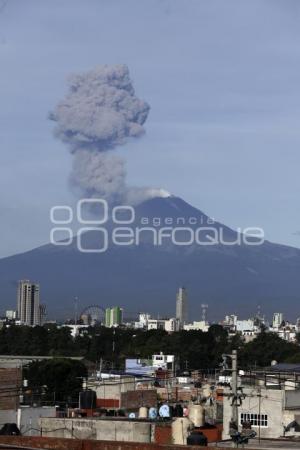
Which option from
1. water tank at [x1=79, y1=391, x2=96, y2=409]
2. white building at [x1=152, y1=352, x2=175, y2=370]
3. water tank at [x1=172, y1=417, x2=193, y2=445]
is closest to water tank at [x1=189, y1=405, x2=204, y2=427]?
water tank at [x1=172, y1=417, x2=193, y2=445]

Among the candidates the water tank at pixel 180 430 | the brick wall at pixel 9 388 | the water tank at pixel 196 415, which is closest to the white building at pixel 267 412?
the water tank at pixel 196 415

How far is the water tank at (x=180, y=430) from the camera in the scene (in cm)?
2600

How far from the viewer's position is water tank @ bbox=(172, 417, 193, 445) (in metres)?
26.0

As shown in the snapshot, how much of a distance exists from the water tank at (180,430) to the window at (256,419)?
36.9 feet

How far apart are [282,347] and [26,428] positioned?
339 ft

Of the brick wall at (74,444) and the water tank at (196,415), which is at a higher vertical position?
the water tank at (196,415)

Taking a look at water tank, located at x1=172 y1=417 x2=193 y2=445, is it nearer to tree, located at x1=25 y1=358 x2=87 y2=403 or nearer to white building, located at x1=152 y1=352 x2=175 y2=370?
tree, located at x1=25 y1=358 x2=87 y2=403

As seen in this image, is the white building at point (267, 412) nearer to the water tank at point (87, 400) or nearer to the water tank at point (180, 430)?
the water tank at point (87, 400)

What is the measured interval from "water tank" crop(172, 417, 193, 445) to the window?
11246 mm

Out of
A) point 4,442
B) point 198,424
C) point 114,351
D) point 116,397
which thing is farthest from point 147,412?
point 114,351

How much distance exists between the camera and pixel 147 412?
3575cm

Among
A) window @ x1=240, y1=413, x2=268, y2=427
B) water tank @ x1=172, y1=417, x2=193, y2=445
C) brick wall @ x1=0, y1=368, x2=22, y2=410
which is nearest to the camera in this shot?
water tank @ x1=172, y1=417, x2=193, y2=445

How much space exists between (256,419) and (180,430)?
1216 cm

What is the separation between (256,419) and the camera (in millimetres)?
37938
